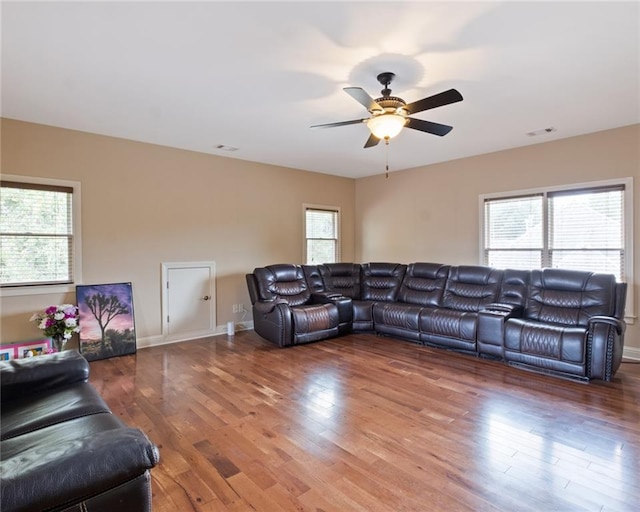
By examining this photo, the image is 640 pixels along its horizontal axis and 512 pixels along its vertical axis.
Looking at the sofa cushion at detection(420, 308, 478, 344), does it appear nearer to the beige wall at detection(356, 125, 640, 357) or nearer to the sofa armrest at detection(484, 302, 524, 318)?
the sofa armrest at detection(484, 302, 524, 318)

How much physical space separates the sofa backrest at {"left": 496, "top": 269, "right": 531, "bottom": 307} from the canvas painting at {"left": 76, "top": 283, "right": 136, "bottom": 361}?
477cm

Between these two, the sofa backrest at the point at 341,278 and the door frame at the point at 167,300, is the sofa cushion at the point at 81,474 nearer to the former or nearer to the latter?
the door frame at the point at 167,300

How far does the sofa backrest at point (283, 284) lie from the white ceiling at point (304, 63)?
6.58 feet

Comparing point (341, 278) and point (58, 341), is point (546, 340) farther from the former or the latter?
point (58, 341)

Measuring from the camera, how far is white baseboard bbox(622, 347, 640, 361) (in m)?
4.23

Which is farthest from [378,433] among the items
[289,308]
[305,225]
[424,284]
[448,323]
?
[305,225]

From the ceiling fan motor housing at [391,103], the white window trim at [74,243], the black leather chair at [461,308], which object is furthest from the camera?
the black leather chair at [461,308]

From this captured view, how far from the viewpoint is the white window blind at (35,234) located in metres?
3.92

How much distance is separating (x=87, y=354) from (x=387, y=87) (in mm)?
4369

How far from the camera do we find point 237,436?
254 cm

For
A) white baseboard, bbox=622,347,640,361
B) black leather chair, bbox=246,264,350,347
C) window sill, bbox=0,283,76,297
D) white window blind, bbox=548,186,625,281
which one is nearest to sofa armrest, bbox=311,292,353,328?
black leather chair, bbox=246,264,350,347

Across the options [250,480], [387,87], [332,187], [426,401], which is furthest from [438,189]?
[250,480]

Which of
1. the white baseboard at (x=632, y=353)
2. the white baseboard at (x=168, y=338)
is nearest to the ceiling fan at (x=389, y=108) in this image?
the white baseboard at (x=632, y=353)

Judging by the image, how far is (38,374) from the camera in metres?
2.10
